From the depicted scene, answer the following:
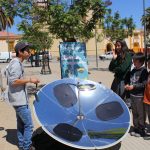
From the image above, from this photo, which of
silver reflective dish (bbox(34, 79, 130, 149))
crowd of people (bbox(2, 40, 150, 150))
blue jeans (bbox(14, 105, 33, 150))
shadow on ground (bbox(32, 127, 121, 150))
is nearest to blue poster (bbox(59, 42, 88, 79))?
crowd of people (bbox(2, 40, 150, 150))

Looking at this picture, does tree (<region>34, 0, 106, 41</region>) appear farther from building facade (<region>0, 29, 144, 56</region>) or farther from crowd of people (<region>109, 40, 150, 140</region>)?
building facade (<region>0, 29, 144, 56</region>)

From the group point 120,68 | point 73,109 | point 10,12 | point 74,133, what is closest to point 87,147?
point 74,133

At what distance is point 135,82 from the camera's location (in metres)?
7.61

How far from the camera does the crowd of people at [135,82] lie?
7.51m

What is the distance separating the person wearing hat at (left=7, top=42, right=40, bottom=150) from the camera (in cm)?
636

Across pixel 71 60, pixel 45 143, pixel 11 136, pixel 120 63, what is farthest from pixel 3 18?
pixel 45 143

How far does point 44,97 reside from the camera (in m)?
7.14

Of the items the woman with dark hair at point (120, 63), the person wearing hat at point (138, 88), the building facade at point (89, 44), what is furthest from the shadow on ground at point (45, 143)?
the building facade at point (89, 44)

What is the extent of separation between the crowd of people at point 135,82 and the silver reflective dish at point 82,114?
0.49m

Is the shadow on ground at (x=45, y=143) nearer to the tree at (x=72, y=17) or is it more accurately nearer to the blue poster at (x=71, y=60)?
the blue poster at (x=71, y=60)

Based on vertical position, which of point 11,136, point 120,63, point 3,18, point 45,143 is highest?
point 3,18

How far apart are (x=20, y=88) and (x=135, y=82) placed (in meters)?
2.31

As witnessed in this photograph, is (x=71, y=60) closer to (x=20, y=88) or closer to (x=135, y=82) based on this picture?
(x=135, y=82)

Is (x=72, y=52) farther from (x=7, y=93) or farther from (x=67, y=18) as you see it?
(x=7, y=93)
